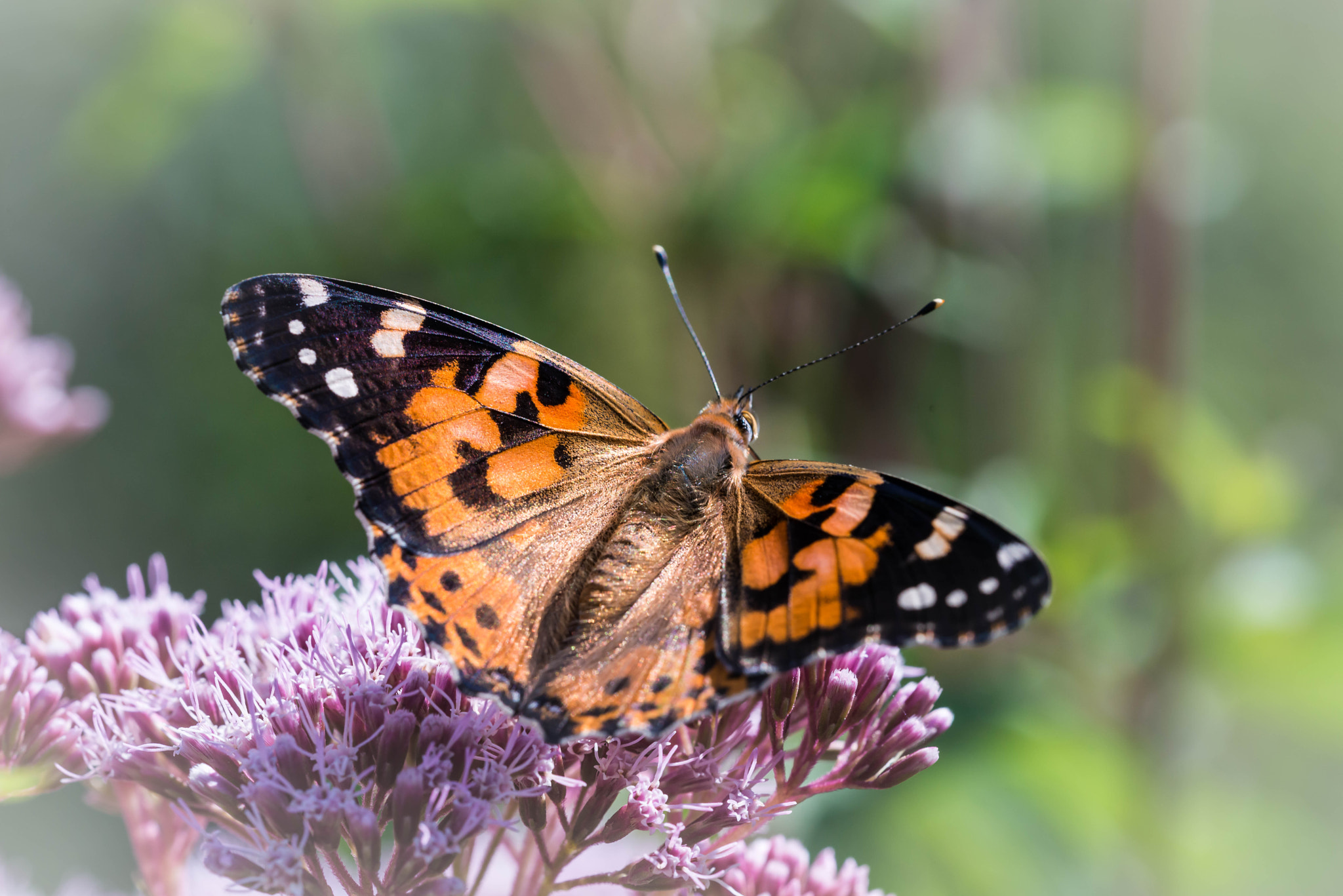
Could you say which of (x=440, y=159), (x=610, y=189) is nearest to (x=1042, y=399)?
(x=610, y=189)

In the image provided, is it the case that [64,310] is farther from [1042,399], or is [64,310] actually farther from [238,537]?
[1042,399]

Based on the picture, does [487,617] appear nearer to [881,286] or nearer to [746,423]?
[746,423]

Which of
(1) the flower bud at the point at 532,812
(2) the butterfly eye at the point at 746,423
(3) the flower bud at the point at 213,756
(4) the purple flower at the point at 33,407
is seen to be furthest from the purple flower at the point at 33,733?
(2) the butterfly eye at the point at 746,423

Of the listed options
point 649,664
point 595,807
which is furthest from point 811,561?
point 595,807

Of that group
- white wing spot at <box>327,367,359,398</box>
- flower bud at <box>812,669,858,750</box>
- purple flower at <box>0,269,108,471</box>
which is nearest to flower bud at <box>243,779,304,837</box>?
white wing spot at <box>327,367,359,398</box>

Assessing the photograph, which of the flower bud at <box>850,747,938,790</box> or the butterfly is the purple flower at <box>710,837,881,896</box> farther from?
the butterfly

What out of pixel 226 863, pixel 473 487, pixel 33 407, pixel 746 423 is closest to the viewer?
pixel 226 863
